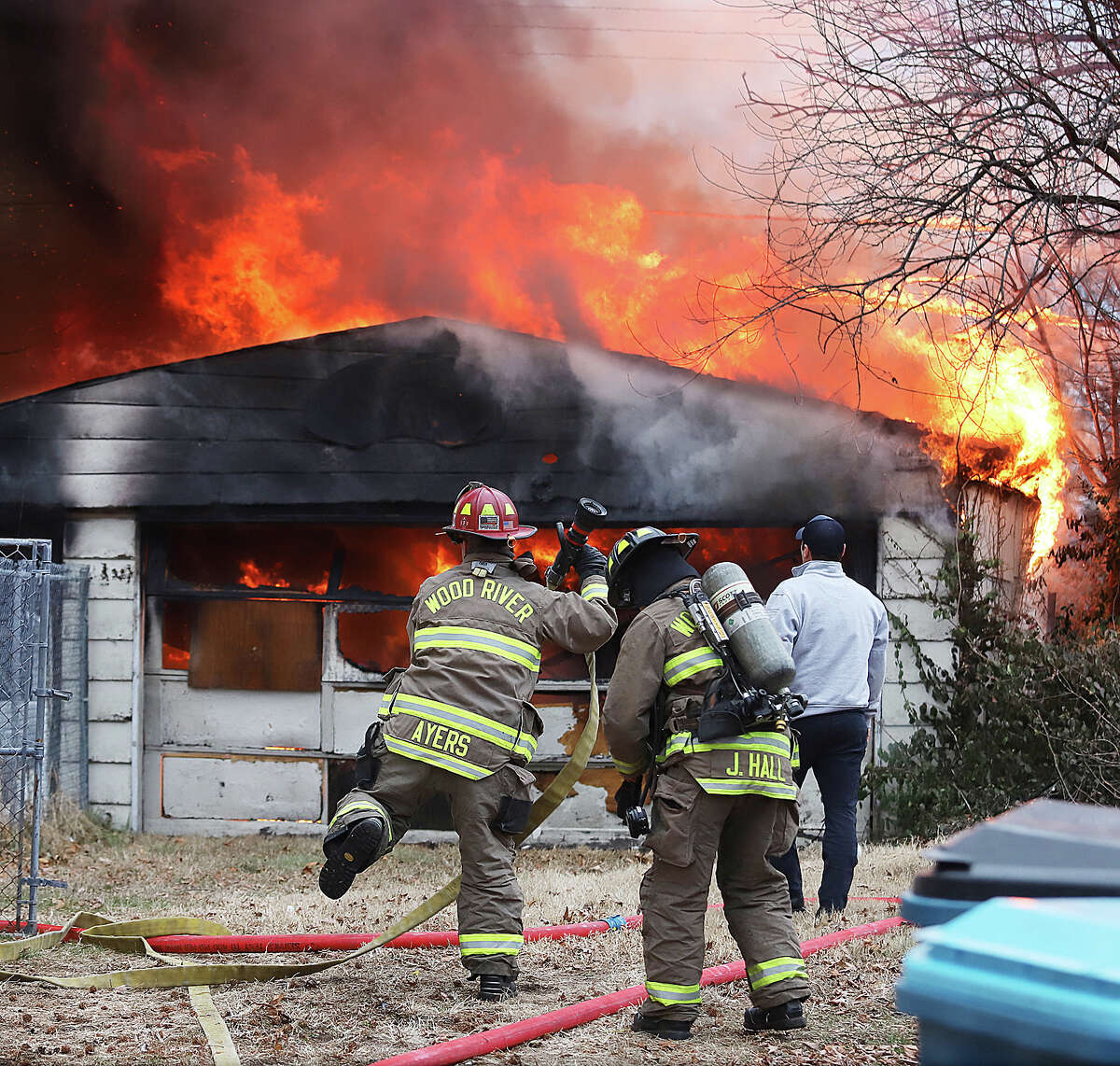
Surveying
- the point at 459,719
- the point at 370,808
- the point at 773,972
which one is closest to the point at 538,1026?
the point at 773,972

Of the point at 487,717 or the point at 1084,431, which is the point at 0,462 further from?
the point at 1084,431

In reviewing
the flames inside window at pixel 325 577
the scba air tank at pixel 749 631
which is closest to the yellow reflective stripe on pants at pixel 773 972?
the scba air tank at pixel 749 631

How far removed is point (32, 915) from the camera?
5598 millimetres

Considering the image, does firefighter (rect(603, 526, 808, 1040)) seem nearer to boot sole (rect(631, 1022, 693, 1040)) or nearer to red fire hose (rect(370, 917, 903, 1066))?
boot sole (rect(631, 1022, 693, 1040))

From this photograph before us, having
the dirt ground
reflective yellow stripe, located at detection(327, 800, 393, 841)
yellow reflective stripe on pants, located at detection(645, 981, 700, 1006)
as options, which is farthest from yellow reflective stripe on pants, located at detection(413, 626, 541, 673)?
yellow reflective stripe on pants, located at detection(645, 981, 700, 1006)

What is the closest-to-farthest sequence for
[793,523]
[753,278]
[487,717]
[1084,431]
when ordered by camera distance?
[487,717]
[793,523]
[753,278]
[1084,431]

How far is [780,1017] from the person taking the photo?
410 cm

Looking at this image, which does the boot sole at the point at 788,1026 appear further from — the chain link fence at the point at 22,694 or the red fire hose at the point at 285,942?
the chain link fence at the point at 22,694

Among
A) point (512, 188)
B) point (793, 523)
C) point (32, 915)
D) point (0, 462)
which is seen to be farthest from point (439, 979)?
Answer: point (512, 188)

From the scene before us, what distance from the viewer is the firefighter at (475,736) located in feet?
15.0

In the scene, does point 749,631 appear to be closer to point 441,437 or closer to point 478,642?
point 478,642

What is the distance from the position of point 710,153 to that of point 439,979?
A: 31.2 ft

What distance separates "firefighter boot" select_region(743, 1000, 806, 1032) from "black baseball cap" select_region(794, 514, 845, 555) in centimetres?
255

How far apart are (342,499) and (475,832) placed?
4050 millimetres
